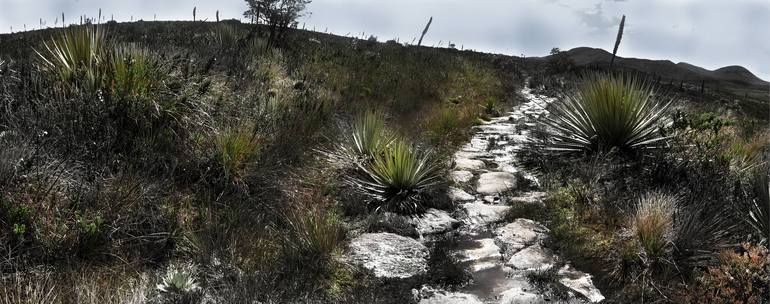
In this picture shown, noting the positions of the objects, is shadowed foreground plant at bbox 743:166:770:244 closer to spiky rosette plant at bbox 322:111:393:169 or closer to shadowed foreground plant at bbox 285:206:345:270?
shadowed foreground plant at bbox 285:206:345:270

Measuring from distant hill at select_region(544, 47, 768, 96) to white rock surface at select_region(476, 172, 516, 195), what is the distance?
49.5 m

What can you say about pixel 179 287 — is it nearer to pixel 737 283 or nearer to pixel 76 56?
pixel 737 283

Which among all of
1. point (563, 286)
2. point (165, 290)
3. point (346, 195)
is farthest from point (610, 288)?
point (165, 290)

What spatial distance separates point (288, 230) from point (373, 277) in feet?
2.42

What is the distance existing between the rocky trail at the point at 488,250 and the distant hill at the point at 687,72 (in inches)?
1974

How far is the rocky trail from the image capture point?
11.3ft

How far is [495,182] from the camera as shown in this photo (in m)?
6.04

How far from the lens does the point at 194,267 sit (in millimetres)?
3148

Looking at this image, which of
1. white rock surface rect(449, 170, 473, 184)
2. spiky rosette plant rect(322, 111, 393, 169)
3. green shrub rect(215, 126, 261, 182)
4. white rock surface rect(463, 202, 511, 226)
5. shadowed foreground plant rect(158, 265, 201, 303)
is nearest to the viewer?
shadowed foreground plant rect(158, 265, 201, 303)

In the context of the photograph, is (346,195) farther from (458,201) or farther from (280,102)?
(280,102)

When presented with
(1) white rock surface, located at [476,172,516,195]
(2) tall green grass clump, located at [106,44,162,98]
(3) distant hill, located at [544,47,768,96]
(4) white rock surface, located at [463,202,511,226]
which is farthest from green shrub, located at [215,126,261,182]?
(3) distant hill, located at [544,47,768,96]

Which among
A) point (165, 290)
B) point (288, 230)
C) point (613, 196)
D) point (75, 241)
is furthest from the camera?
point (613, 196)

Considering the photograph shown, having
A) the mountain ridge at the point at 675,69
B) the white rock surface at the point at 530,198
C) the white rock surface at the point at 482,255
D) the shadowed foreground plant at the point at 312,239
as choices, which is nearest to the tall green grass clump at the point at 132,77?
the shadowed foreground plant at the point at 312,239

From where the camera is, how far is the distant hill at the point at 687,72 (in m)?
54.8
